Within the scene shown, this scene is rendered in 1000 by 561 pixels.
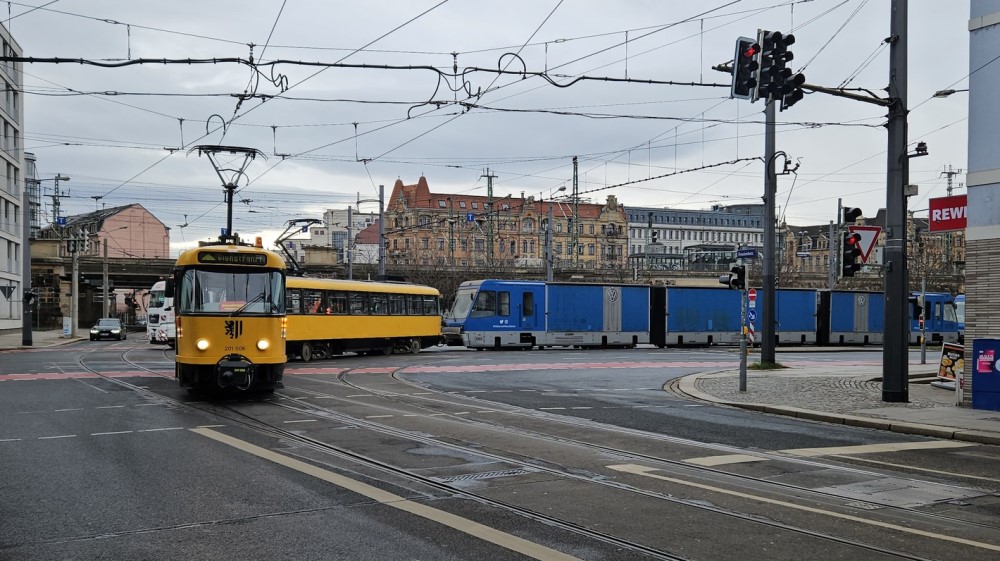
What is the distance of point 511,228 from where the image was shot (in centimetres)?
11800

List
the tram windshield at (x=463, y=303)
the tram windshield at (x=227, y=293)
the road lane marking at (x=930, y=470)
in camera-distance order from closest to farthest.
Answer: the road lane marking at (x=930, y=470), the tram windshield at (x=227, y=293), the tram windshield at (x=463, y=303)

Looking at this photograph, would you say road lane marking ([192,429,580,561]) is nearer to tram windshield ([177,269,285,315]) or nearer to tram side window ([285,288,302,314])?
tram windshield ([177,269,285,315])

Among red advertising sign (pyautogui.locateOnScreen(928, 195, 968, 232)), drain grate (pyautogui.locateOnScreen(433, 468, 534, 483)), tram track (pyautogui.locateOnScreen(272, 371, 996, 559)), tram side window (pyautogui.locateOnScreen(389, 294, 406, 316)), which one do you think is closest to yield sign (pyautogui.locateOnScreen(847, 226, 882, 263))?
red advertising sign (pyautogui.locateOnScreen(928, 195, 968, 232))

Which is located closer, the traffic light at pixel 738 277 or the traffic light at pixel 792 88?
the traffic light at pixel 792 88

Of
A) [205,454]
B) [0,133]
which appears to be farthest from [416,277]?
[205,454]

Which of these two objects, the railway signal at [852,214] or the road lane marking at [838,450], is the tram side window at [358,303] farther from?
the road lane marking at [838,450]

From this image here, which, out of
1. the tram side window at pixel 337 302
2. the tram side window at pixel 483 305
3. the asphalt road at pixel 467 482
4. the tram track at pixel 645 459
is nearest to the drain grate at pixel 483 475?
the asphalt road at pixel 467 482

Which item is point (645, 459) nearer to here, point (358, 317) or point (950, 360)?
point (950, 360)

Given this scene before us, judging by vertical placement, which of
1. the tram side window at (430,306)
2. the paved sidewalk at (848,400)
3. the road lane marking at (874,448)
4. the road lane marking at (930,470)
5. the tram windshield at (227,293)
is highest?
the tram windshield at (227,293)

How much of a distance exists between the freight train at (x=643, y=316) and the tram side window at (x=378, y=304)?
18.8ft

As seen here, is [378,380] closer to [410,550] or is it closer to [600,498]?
[600,498]

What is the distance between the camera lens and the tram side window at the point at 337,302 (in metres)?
31.5

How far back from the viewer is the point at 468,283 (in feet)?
132

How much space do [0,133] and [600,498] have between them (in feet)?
199
